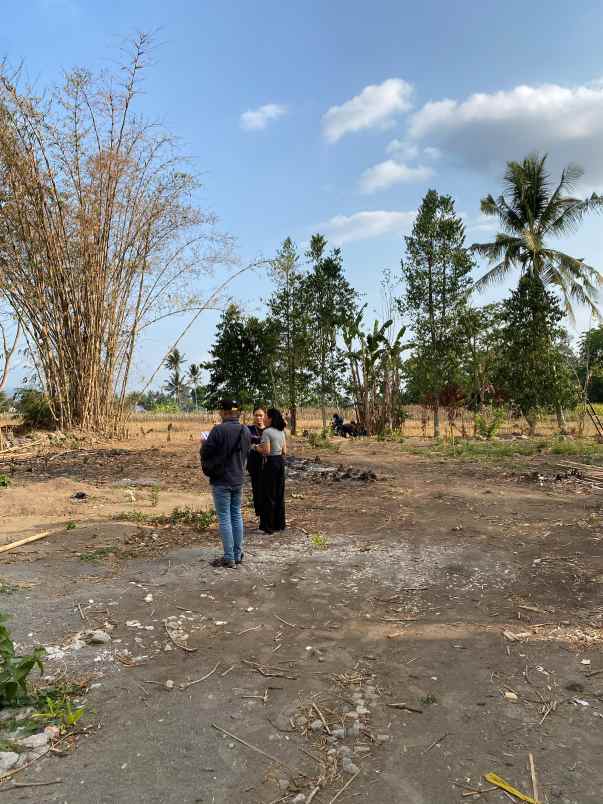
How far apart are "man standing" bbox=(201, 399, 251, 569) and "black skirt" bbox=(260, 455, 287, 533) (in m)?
0.96

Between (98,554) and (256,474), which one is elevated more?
(256,474)

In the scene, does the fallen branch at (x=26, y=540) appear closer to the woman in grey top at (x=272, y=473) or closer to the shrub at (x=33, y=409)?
the woman in grey top at (x=272, y=473)

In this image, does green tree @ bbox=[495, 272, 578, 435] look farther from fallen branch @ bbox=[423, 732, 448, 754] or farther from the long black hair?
fallen branch @ bbox=[423, 732, 448, 754]

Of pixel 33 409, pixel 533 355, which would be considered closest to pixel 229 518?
pixel 33 409

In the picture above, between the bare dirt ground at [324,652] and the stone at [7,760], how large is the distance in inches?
2.8

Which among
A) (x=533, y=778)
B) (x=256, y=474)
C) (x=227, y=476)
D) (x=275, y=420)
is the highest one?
(x=275, y=420)

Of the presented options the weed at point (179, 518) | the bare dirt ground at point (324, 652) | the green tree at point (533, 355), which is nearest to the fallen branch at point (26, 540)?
the bare dirt ground at point (324, 652)

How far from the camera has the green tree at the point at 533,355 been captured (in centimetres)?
1795

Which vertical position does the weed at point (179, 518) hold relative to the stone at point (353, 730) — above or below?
above

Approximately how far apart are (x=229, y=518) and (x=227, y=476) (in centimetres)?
32

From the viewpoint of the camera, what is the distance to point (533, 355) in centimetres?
1803

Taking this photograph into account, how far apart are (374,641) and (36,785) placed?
1807 millimetres

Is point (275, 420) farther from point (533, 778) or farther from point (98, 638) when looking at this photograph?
point (533, 778)

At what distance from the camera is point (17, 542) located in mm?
5000
